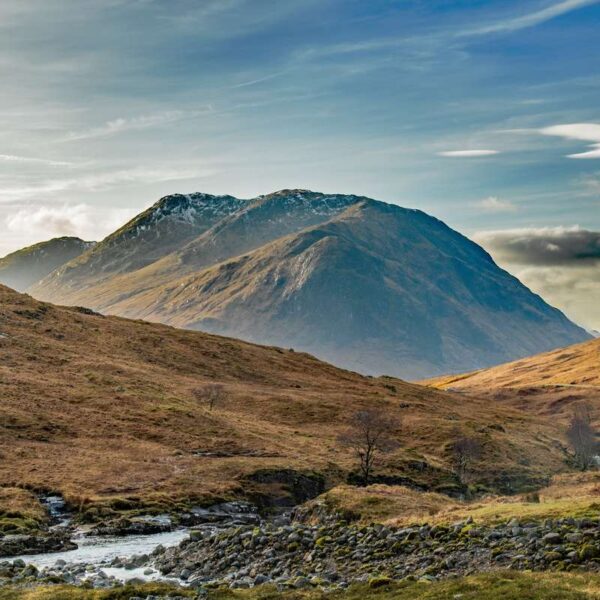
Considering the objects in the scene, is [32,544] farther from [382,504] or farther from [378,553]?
[378,553]

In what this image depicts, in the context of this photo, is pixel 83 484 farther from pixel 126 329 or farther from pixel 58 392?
pixel 126 329

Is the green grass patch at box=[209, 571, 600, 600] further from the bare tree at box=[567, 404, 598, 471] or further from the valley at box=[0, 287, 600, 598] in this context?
the bare tree at box=[567, 404, 598, 471]

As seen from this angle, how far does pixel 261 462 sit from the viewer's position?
86688mm

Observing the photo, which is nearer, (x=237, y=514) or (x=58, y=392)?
(x=237, y=514)

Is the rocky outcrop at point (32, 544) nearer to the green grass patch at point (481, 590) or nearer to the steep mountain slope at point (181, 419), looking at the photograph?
the steep mountain slope at point (181, 419)

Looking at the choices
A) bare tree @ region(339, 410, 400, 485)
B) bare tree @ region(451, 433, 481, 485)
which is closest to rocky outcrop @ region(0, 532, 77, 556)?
bare tree @ region(339, 410, 400, 485)

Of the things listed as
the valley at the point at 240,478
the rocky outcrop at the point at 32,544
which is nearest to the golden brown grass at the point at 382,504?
the valley at the point at 240,478

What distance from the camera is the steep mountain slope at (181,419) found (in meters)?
79.1

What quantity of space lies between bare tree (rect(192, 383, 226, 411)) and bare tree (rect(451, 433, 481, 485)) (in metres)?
38.9

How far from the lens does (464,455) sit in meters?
106

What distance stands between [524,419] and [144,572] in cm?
13448

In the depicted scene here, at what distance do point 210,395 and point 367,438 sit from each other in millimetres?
39799

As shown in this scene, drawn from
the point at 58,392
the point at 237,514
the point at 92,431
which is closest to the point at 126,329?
the point at 58,392

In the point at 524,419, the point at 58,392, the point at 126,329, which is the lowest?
the point at 524,419
